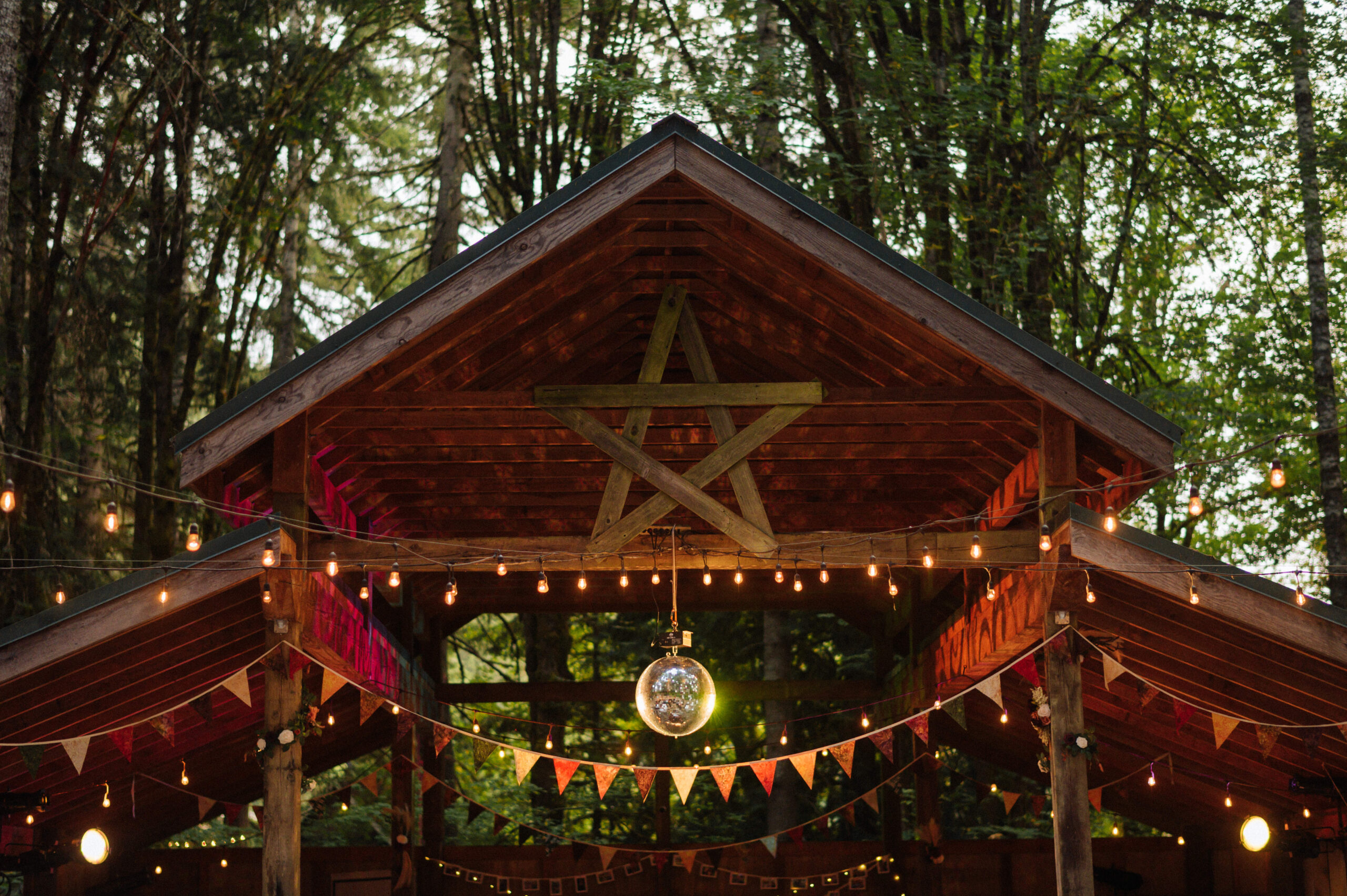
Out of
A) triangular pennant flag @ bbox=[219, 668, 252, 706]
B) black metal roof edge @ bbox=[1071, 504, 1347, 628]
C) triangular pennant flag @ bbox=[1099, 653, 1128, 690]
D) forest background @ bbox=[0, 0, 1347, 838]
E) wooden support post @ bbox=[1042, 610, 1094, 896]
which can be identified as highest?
forest background @ bbox=[0, 0, 1347, 838]

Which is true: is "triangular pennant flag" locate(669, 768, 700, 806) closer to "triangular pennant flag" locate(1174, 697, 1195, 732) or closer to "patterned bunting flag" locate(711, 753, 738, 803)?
"patterned bunting flag" locate(711, 753, 738, 803)

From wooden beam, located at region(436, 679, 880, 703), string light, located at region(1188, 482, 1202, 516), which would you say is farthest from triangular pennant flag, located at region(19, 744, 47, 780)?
string light, located at region(1188, 482, 1202, 516)

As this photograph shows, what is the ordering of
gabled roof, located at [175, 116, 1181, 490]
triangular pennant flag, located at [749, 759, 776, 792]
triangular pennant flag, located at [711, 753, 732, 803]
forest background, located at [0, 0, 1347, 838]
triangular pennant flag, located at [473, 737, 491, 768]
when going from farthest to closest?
1. forest background, located at [0, 0, 1347, 838]
2. triangular pennant flag, located at [473, 737, 491, 768]
3. triangular pennant flag, located at [711, 753, 732, 803]
4. triangular pennant flag, located at [749, 759, 776, 792]
5. gabled roof, located at [175, 116, 1181, 490]

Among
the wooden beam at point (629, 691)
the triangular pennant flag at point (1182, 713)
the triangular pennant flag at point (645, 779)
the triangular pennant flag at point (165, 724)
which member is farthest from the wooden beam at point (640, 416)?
the wooden beam at point (629, 691)

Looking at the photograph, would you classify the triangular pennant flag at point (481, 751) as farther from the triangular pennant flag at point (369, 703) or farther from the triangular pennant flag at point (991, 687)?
the triangular pennant flag at point (991, 687)

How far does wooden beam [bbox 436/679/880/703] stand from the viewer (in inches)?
523

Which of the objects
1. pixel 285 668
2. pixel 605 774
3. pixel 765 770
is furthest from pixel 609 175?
pixel 765 770

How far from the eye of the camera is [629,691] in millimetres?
13406

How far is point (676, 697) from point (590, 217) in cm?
271

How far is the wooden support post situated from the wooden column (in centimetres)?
434

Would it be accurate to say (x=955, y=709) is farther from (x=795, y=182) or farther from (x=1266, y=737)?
(x=795, y=182)

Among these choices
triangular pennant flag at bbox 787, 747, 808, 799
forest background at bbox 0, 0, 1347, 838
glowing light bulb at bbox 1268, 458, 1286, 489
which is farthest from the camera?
forest background at bbox 0, 0, 1347, 838

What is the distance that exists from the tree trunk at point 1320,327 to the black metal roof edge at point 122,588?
9.39 m

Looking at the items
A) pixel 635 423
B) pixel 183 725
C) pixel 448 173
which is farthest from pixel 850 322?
pixel 448 173
